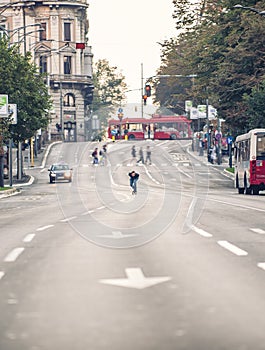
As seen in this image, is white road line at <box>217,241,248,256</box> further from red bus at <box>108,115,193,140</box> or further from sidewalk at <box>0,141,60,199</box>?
red bus at <box>108,115,193,140</box>

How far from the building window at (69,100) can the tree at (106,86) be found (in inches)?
1612

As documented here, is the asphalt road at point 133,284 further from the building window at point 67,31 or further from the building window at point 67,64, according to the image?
the building window at point 67,64

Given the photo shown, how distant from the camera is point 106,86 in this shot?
182625mm

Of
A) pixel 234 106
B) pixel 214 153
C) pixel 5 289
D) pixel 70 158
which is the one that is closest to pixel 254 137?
pixel 234 106

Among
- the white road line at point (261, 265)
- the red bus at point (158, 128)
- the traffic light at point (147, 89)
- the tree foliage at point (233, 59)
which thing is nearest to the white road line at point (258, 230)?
the white road line at point (261, 265)

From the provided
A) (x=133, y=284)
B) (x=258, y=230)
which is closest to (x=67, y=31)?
(x=258, y=230)

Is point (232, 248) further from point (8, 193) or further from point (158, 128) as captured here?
point (158, 128)

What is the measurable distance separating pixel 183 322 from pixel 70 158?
306 feet

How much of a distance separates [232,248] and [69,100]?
123020mm

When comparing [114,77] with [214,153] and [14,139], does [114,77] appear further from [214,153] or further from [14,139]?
[14,139]

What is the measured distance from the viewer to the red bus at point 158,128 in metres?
135

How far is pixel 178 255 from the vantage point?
46.3 ft

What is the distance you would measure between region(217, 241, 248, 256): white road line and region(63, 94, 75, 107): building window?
397 ft

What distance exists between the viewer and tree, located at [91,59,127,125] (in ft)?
595
